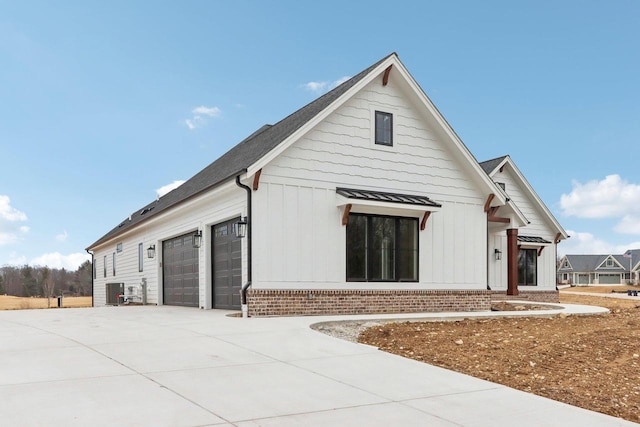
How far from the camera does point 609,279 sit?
78.6m

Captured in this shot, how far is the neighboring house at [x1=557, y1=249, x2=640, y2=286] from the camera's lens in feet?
249

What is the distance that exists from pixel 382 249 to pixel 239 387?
916 cm

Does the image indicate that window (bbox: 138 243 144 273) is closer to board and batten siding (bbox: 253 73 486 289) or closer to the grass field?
the grass field

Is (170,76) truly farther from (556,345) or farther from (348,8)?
(556,345)

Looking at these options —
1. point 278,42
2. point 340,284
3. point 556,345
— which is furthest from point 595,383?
point 278,42

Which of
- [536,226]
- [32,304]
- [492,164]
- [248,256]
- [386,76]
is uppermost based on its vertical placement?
[386,76]

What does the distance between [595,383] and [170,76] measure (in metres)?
13.9

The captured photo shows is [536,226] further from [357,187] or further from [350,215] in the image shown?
[350,215]

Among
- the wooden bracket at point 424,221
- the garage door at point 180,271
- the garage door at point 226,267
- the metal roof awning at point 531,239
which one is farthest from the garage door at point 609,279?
the garage door at point 226,267

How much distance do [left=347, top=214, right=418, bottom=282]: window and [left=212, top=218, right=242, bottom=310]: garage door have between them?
287 centimetres

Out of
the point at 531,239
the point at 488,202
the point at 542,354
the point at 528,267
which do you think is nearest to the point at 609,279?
the point at 528,267

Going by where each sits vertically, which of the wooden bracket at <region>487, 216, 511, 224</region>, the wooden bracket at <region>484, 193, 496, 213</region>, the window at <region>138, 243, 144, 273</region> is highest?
the wooden bracket at <region>484, 193, 496, 213</region>

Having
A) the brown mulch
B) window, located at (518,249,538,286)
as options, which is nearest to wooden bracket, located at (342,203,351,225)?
the brown mulch

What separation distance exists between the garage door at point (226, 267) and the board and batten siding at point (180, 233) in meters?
0.25
